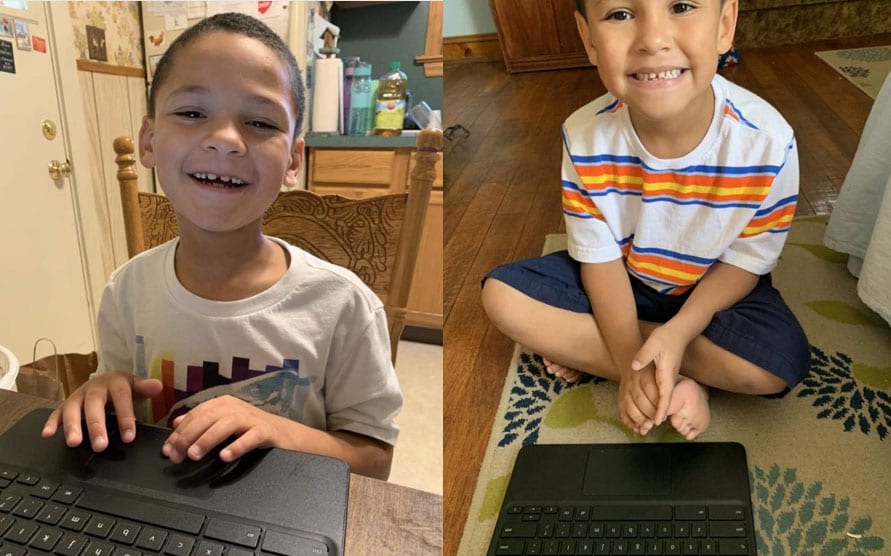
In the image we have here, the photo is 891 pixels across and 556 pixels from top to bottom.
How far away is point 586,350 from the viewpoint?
974mm

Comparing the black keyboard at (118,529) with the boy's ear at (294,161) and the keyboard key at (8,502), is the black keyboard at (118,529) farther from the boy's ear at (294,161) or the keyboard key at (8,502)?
the boy's ear at (294,161)

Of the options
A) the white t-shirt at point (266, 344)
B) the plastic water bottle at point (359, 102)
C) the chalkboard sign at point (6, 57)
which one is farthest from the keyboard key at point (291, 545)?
the plastic water bottle at point (359, 102)

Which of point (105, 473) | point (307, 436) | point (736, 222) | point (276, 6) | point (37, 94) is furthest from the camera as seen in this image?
point (276, 6)

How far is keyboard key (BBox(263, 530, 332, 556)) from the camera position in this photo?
0.37 metres

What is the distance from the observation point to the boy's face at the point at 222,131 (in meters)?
0.62

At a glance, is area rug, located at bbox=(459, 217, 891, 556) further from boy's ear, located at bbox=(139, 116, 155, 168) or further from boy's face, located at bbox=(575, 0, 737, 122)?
boy's ear, located at bbox=(139, 116, 155, 168)

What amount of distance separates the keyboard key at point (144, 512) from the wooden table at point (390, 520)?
0.30 ft

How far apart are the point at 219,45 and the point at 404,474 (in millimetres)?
1060

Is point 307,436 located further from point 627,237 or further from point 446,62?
point 446,62

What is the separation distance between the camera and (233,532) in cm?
38

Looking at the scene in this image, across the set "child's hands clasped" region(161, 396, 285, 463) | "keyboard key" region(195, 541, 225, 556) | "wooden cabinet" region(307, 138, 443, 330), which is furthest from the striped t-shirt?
"wooden cabinet" region(307, 138, 443, 330)

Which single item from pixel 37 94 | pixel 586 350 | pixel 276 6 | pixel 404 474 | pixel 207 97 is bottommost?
pixel 404 474

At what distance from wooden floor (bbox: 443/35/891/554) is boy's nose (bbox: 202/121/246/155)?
508 mm

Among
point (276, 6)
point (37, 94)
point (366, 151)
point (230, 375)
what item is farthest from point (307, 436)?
point (276, 6)
